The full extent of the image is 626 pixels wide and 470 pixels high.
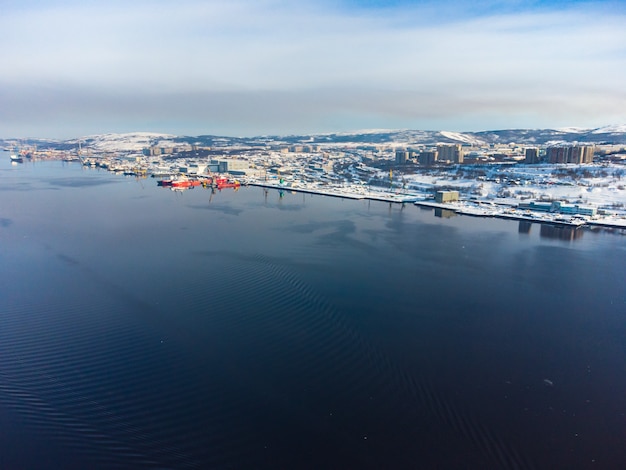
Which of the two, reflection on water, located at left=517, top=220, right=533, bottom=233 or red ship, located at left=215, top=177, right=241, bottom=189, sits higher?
red ship, located at left=215, top=177, right=241, bottom=189

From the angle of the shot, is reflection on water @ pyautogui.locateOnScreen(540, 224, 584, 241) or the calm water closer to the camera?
the calm water

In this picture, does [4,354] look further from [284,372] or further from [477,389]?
[477,389]

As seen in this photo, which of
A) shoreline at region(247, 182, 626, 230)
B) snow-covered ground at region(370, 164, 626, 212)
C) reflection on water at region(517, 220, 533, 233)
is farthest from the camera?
snow-covered ground at region(370, 164, 626, 212)

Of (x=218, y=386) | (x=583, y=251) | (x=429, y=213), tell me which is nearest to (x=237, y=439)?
(x=218, y=386)

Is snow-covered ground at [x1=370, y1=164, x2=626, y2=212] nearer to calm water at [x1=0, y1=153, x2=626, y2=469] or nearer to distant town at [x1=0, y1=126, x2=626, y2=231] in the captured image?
distant town at [x1=0, y1=126, x2=626, y2=231]

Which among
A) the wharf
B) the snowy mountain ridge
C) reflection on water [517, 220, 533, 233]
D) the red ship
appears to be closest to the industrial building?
the wharf

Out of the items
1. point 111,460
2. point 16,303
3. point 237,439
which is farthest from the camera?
point 16,303
